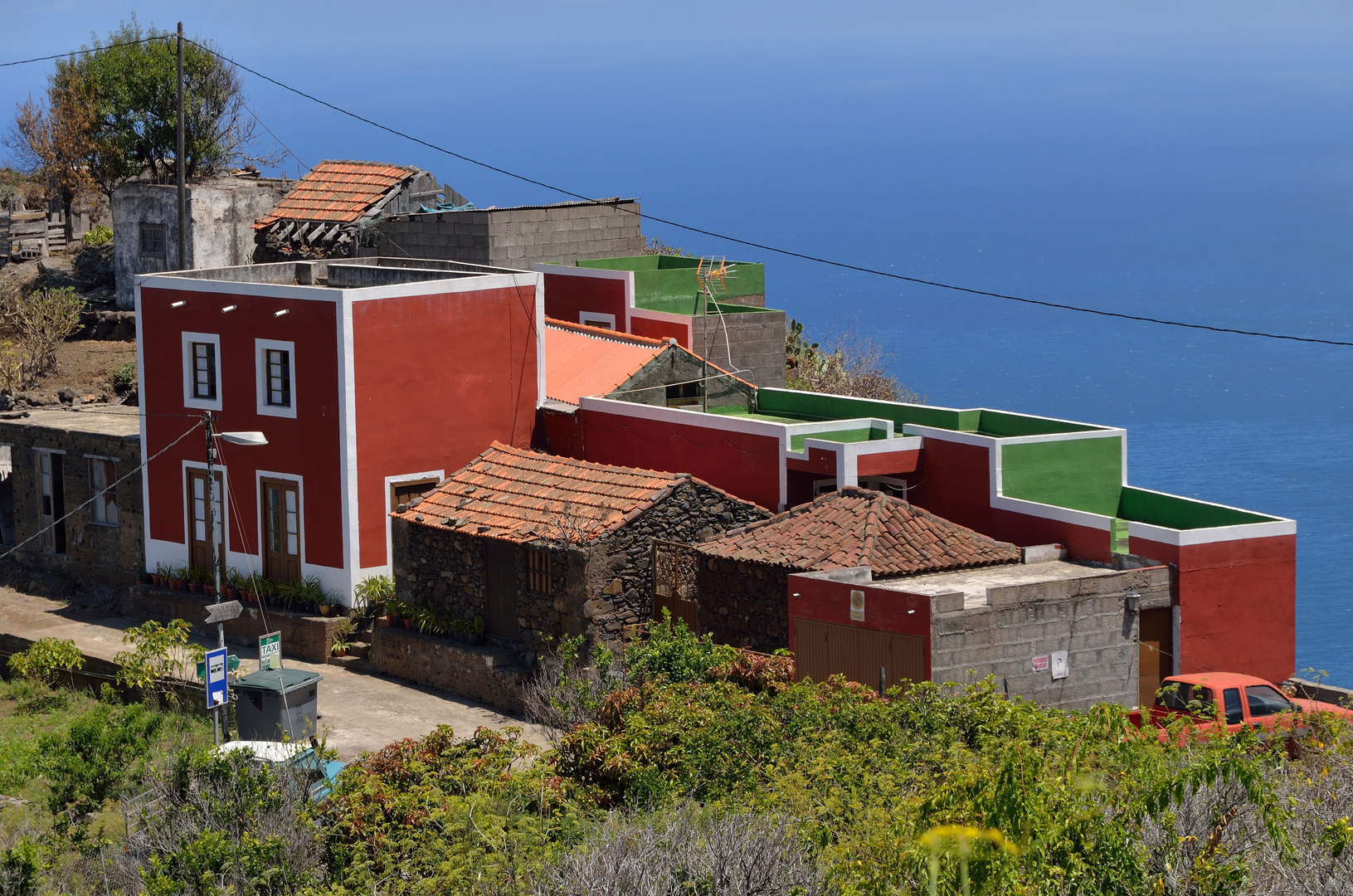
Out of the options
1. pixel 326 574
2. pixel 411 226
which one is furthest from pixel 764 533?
pixel 411 226

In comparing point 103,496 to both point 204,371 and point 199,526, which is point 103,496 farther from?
point 204,371

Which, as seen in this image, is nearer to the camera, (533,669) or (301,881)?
(301,881)

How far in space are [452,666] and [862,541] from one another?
22.4 ft

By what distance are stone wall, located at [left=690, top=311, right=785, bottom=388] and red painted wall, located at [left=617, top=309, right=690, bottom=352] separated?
173 millimetres

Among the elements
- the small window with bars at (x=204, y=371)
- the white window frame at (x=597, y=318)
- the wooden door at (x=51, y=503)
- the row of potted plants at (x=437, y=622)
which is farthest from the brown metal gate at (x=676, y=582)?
the wooden door at (x=51, y=503)

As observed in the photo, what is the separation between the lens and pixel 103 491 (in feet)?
107

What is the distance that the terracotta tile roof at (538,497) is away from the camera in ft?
83.2

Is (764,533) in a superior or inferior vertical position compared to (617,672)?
superior

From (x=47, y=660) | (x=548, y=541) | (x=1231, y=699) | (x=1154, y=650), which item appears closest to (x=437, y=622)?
(x=548, y=541)

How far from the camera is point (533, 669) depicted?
25.2 m

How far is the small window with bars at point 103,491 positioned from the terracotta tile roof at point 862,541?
44.4 feet

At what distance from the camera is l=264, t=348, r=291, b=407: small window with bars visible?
94.7 ft

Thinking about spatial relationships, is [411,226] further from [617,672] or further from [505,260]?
[617,672]

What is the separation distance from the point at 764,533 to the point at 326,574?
8078 millimetres
